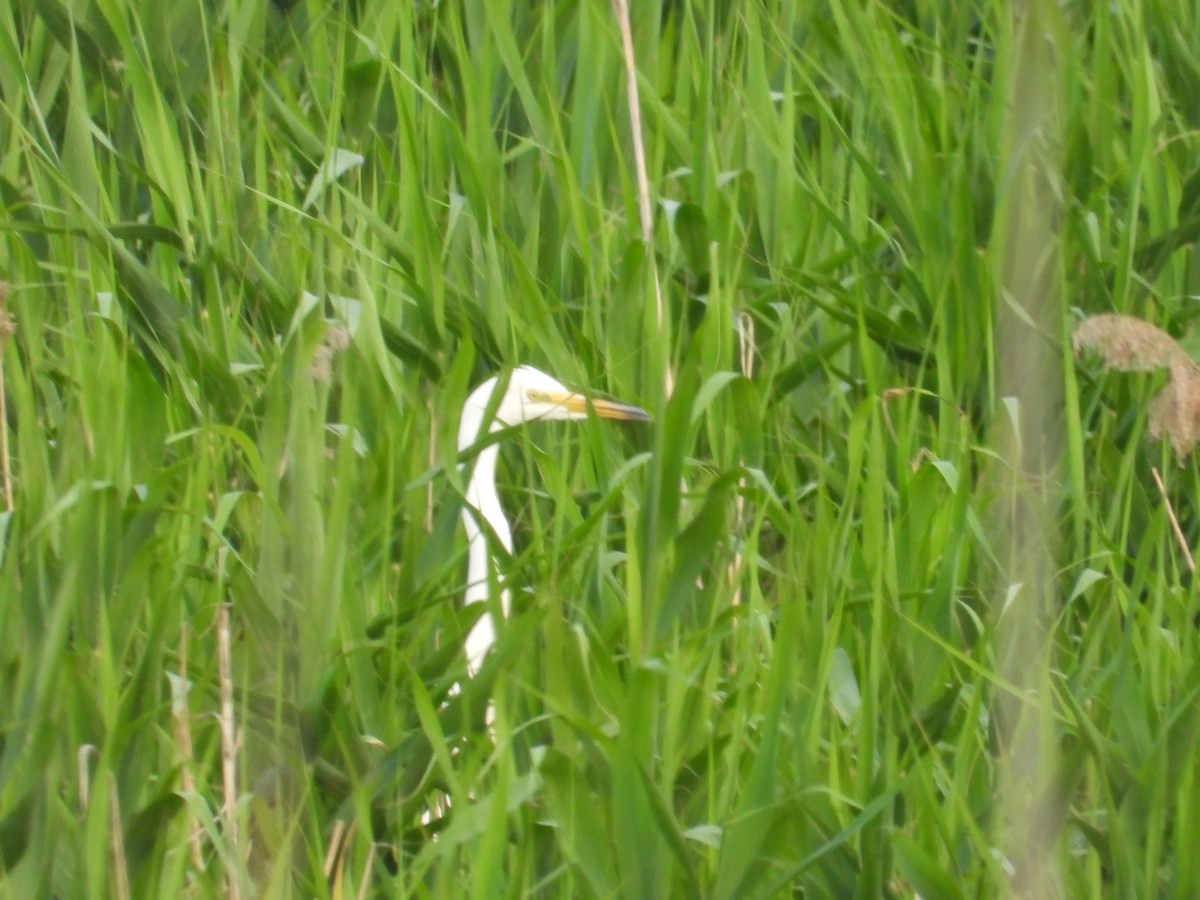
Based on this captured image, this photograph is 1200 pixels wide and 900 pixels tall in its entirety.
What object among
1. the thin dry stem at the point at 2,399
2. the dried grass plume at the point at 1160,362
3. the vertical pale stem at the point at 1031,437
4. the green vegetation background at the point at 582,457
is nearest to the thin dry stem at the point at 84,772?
the green vegetation background at the point at 582,457

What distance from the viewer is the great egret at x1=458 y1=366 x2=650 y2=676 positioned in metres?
2.00

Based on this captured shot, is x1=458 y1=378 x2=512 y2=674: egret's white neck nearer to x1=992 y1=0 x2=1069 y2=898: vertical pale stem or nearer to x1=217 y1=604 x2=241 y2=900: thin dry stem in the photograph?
x1=217 y1=604 x2=241 y2=900: thin dry stem

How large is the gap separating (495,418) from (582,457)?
0.48 ft

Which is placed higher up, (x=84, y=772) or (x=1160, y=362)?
(x=1160, y=362)

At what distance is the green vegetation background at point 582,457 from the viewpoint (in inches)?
57.1

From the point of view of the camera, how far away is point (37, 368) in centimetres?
220

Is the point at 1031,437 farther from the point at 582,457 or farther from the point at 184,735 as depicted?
the point at 582,457

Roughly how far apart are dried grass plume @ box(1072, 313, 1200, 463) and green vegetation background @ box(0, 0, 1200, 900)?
8cm

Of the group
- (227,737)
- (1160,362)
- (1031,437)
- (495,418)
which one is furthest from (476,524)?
(1031,437)

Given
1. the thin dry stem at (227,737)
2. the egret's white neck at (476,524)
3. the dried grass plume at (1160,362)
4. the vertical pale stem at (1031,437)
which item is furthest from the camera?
the egret's white neck at (476,524)

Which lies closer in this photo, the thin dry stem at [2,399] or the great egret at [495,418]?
the thin dry stem at [2,399]

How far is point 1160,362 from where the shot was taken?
1763 millimetres

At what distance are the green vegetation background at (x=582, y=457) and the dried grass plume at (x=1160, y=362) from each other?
0.08 m

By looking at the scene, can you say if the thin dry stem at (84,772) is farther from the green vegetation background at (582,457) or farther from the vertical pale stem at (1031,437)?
the vertical pale stem at (1031,437)
